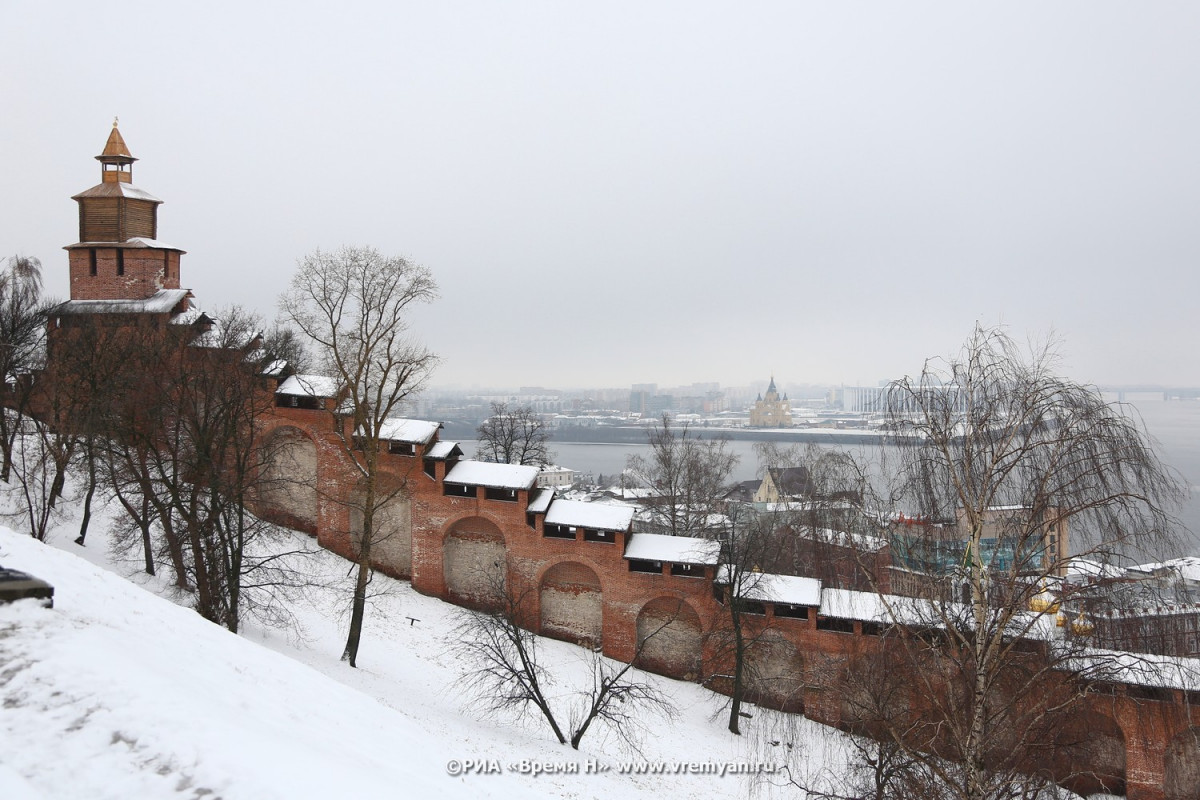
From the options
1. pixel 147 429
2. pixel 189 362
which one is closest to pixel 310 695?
pixel 147 429

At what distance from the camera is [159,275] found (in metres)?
24.4

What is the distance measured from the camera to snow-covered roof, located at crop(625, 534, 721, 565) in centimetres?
1817

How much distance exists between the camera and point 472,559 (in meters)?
20.0

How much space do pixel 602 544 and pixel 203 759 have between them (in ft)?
47.2

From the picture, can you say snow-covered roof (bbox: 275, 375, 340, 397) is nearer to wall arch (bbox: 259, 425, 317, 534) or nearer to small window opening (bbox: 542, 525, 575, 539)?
wall arch (bbox: 259, 425, 317, 534)

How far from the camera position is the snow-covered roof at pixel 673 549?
18.2m

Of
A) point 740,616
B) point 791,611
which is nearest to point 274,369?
point 740,616

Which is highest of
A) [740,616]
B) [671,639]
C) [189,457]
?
[189,457]

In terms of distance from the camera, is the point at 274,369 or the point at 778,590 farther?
the point at 274,369

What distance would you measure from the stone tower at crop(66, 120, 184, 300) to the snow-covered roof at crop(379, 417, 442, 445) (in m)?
11.4

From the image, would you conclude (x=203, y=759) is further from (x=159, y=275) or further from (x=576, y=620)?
(x=159, y=275)

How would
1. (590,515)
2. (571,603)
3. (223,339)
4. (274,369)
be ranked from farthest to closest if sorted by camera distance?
(274,369) → (571,603) → (590,515) → (223,339)

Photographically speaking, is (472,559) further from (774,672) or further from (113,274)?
Result: (113,274)

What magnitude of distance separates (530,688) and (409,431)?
9165 millimetres
